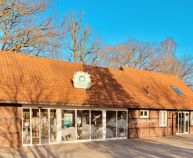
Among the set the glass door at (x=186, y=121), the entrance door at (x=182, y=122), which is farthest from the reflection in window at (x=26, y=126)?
the glass door at (x=186, y=121)

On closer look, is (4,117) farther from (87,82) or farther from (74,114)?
(87,82)

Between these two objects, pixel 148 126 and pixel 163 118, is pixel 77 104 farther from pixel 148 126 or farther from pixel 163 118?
pixel 163 118

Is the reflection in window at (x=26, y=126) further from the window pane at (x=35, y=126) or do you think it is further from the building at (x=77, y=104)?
the window pane at (x=35, y=126)

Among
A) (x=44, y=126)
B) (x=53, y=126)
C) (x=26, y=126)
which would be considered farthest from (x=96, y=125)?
(x=26, y=126)

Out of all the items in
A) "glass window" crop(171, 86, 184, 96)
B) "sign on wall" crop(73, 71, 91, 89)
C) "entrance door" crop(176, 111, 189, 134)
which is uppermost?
"sign on wall" crop(73, 71, 91, 89)

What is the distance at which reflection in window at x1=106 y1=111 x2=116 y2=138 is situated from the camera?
15.7 m

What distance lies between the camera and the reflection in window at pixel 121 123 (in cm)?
1609

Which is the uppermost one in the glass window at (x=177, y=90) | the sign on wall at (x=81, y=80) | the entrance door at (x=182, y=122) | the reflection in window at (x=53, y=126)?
the sign on wall at (x=81, y=80)

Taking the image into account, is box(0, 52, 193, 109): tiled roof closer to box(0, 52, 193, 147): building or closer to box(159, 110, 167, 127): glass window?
box(0, 52, 193, 147): building

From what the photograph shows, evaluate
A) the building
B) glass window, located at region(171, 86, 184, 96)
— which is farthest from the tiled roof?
glass window, located at region(171, 86, 184, 96)

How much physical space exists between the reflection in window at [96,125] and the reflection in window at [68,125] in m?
1.26

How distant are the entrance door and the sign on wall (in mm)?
8747

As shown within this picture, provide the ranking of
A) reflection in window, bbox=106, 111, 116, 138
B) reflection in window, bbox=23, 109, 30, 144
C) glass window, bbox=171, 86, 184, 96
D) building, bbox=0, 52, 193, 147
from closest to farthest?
building, bbox=0, 52, 193, 147 → reflection in window, bbox=23, 109, 30, 144 → reflection in window, bbox=106, 111, 116, 138 → glass window, bbox=171, 86, 184, 96

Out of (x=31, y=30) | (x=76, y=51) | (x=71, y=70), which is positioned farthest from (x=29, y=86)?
(x=76, y=51)
